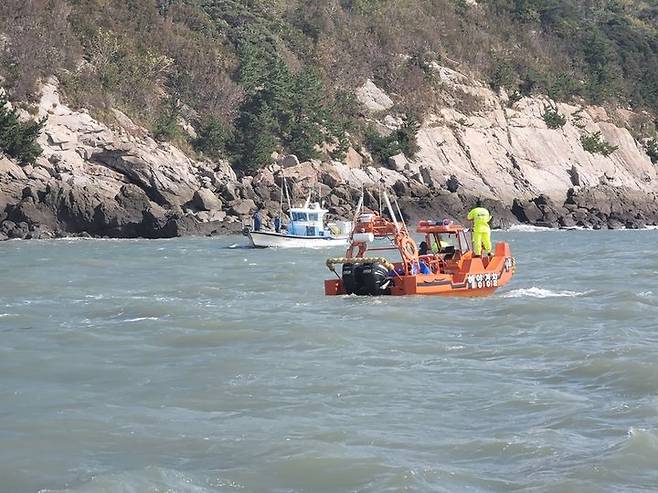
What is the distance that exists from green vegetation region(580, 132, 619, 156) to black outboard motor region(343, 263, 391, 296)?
57.8 metres

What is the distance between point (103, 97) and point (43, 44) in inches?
173

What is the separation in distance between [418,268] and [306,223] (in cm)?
2299

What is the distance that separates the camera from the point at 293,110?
6650 centimetres

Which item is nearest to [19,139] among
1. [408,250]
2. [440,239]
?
[440,239]

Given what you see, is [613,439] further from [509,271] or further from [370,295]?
[509,271]

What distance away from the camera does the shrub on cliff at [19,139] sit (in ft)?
164

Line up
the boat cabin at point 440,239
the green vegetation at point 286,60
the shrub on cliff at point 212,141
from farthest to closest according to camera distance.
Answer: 1. the shrub on cliff at point 212,141
2. the green vegetation at point 286,60
3. the boat cabin at point 440,239

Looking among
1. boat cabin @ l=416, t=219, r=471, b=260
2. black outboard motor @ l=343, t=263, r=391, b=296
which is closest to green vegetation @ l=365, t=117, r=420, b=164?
boat cabin @ l=416, t=219, r=471, b=260

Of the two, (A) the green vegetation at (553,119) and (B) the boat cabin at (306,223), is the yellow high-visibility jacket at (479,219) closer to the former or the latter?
(B) the boat cabin at (306,223)

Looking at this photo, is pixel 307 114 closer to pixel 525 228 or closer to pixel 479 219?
pixel 525 228

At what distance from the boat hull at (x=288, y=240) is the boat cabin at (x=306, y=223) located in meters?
0.44

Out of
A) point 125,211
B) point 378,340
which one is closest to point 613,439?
point 378,340

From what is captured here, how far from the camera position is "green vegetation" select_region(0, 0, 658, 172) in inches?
2398

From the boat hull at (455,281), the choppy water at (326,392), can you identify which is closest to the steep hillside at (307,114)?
the boat hull at (455,281)
